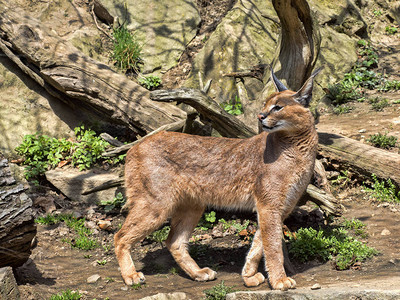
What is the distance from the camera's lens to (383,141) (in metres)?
8.23

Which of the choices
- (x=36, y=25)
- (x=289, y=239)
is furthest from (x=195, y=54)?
(x=289, y=239)

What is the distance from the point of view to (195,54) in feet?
39.6

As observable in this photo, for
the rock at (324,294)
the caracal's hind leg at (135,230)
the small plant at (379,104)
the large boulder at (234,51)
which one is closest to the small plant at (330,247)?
the rock at (324,294)

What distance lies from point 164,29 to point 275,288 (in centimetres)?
887

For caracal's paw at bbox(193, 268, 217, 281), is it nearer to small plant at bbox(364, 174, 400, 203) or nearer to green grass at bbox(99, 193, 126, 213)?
green grass at bbox(99, 193, 126, 213)

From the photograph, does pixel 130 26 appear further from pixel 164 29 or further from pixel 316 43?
pixel 316 43

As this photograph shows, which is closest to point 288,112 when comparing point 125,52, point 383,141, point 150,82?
point 383,141

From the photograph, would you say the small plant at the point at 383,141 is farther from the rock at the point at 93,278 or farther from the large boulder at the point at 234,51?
the rock at the point at 93,278

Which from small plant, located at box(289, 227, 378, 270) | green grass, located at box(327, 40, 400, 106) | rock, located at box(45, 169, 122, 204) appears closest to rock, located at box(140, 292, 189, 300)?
small plant, located at box(289, 227, 378, 270)

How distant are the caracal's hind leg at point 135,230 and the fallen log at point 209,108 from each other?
81.6 inches

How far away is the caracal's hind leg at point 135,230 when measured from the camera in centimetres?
570

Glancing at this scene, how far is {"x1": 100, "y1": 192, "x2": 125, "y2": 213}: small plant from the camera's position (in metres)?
8.12

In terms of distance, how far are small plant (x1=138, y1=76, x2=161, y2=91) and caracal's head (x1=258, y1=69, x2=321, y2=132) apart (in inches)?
248

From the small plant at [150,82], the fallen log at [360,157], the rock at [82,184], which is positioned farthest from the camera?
the small plant at [150,82]
